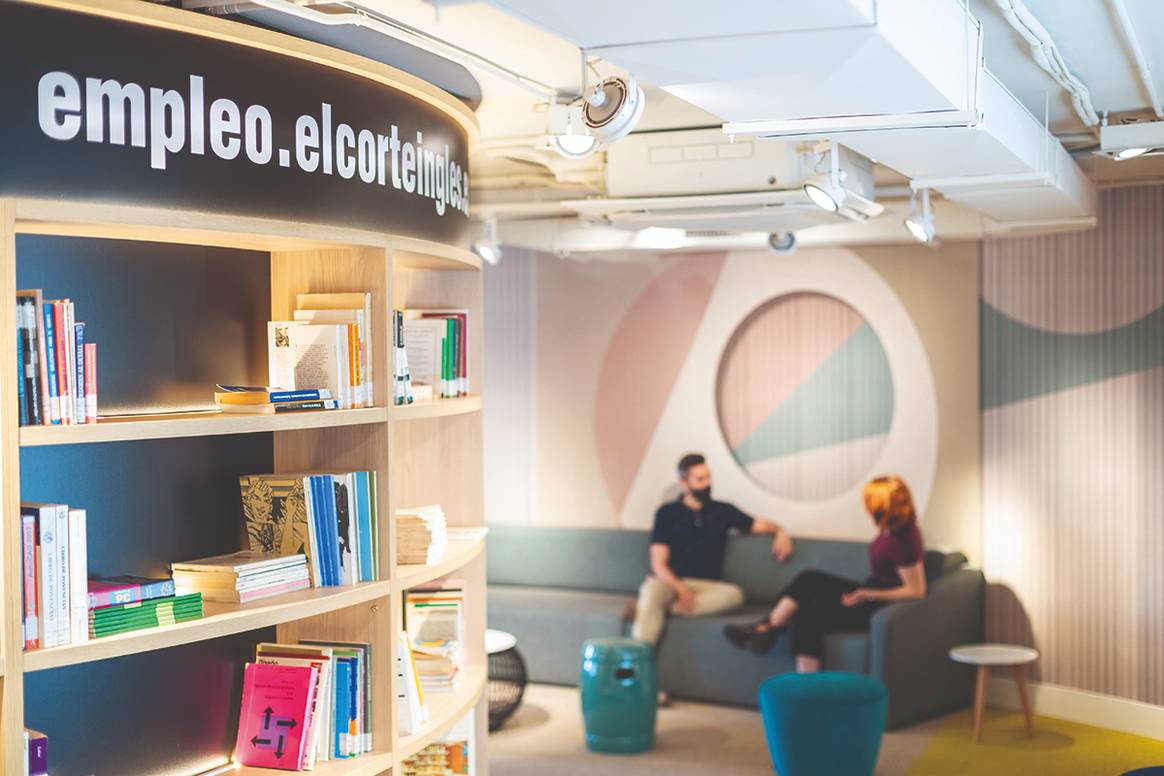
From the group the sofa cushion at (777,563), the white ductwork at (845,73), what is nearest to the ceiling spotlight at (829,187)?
the white ductwork at (845,73)

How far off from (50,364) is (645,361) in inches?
236

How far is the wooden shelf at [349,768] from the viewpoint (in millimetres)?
3143

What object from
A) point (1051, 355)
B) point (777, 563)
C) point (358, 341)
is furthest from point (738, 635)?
→ point (358, 341)

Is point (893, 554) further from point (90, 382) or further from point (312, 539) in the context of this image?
point (90, 382)

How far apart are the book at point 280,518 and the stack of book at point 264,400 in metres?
0.21

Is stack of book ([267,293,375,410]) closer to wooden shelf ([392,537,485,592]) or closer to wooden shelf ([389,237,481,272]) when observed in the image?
wooden shelf ([389,237,481,272])

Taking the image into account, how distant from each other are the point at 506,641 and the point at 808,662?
1.60 m

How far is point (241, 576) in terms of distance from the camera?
9.80 ft

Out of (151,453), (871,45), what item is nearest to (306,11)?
(151,453)

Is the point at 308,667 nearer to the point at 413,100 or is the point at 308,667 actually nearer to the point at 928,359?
the point at 413,100

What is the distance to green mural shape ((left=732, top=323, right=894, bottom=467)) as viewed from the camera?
7582 mm

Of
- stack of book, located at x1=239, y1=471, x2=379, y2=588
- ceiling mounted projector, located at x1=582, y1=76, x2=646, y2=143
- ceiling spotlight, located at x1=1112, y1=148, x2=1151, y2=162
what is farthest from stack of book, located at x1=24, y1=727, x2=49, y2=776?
ceiling spotlight, located at x1=1112, y1=148, x2=1151, y2=162

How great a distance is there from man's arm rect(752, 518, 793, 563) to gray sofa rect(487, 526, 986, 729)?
0.06 m

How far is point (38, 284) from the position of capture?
2830 millimetres
